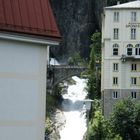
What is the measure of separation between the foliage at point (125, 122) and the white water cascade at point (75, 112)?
23.7ft

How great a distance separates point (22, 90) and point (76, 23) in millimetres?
95634

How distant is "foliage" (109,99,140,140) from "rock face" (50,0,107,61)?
1377 inches

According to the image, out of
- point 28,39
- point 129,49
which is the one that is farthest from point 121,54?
point 28,39

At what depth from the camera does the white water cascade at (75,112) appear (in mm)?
74688

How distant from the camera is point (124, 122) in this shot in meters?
66.8

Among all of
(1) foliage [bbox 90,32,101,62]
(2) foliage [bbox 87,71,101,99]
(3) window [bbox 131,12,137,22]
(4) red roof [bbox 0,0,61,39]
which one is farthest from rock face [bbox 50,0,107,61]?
(4) red roof [bbox 0,0,61,39]

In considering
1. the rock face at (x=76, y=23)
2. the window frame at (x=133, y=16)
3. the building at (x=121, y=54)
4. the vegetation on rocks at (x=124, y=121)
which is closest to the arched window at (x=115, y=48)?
the building at (x=121, y=54)

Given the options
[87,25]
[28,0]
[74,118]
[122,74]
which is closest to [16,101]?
[28,0]

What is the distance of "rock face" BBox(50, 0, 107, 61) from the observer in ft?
342

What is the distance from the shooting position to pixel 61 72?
92.0 meters

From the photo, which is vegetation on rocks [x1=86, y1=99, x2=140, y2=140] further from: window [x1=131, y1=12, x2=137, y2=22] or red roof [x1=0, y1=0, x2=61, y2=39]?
red roof [x1=0, y1=0, x2=61, y2=39]

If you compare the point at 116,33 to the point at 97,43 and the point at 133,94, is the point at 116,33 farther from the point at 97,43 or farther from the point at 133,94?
the point at 97,43

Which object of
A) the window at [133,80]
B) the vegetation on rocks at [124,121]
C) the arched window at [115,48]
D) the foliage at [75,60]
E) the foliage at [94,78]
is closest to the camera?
the vegetation on rocks at [124,121]

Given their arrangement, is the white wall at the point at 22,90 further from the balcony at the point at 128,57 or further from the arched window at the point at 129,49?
the arched window at the point at 129,49
